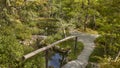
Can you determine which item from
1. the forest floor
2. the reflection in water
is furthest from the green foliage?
the reflection in water

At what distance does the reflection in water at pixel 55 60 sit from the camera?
13.3 m

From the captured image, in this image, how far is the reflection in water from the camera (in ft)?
43.5

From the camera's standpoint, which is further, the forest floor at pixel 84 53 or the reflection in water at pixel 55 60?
the reflection in water at pixel 55 60

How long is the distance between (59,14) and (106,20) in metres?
14.6

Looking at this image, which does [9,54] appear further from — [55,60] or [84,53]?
[84,53]

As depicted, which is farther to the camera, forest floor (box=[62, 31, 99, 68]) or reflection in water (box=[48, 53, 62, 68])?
→ reflection in water (box=[48, 53, 62, 68])

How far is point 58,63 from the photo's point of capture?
1372cm

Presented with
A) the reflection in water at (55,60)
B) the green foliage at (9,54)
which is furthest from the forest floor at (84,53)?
the green foliage at (9,54)

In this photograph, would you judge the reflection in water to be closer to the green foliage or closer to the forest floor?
the forest floor

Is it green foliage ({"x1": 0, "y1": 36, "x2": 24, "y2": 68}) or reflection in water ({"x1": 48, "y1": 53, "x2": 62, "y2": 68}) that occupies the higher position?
green foliage ({"x1": 0, "y1": 36, "x2": 24, "y2": 68})

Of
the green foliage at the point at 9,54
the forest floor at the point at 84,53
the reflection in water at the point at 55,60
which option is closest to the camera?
the green foliage at the point at 9,54

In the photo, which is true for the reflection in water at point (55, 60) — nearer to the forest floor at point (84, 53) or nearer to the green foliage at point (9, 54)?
the forest floor at point (84, 53)

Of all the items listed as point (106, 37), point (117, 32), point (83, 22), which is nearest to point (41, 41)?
point (106, 37)

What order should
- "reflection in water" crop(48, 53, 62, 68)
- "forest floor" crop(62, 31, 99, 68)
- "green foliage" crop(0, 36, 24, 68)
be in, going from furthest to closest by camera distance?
"reflection in water" crop(48, 53, 62, 68)
"forest floor" crop(62, 31, 99, 68)
"green foliage" crop(0, 36, 24, 68)
